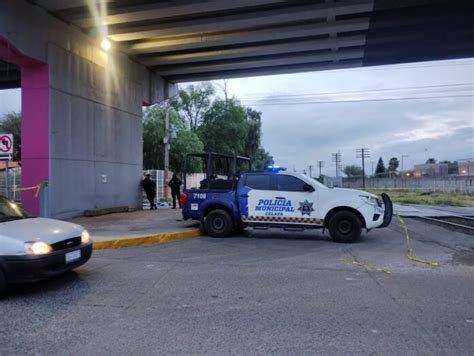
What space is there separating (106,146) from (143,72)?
5.46 meters

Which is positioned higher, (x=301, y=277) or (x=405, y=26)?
(x=405, y=26)

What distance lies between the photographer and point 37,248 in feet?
18.1

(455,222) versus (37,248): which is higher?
(37,248)

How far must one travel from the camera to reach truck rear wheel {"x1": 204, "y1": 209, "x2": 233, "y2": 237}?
10953mm

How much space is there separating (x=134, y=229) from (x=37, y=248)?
252 inches

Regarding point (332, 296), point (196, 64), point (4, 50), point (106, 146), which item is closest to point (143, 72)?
point (196, 64)

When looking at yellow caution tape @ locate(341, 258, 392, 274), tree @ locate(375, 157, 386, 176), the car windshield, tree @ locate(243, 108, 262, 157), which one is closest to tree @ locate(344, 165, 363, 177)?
tree @ locate(375, 157, 386, 176)

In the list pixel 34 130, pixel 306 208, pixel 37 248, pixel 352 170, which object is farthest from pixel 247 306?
pixel 352 170

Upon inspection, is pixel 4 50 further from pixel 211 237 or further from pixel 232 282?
pixel 232 282

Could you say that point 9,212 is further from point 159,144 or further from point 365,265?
point 159,144

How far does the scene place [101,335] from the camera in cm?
423

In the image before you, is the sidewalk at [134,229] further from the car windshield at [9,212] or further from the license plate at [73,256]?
the license plate at [73,256]

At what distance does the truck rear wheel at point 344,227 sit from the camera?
10.1 meters

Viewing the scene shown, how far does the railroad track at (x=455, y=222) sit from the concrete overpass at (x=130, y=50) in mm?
7697
